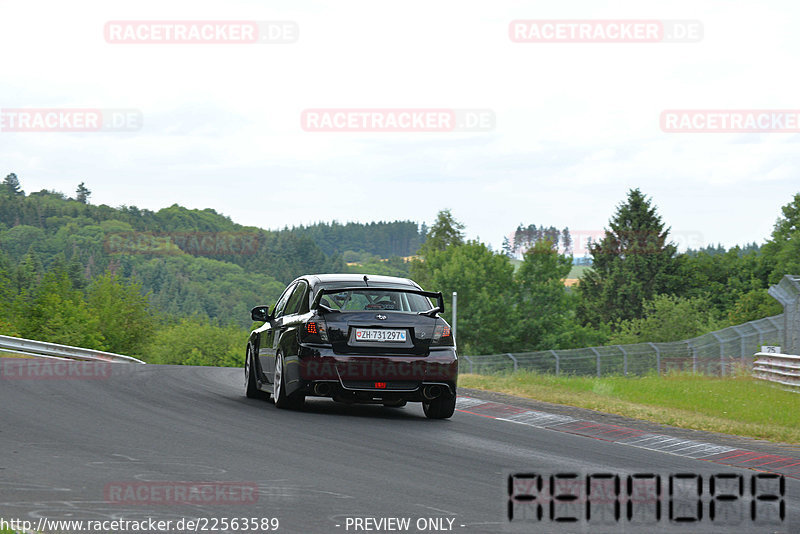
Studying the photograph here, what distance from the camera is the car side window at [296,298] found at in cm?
1280

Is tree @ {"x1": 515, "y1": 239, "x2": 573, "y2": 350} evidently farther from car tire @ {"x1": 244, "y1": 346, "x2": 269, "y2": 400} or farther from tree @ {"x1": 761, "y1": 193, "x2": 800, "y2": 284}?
car tire @ {"x1": 244, "y1": 346, "x2": 269, "y2": 400}

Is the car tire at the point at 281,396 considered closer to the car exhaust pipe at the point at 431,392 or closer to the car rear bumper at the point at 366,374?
the car rear bumper at the point at 366,374

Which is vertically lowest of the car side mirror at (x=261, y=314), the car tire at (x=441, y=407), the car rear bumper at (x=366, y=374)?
the car tire at (x=441, y=407)

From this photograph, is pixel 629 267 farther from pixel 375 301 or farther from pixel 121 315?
pixel 375 301

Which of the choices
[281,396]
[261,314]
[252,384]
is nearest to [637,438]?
[281,396]

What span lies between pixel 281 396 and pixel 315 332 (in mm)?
1370

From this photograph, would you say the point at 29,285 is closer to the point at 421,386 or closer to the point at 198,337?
the point at 198,337

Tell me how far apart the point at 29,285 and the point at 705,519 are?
126 metres

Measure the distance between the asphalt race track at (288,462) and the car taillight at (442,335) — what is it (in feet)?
3.46

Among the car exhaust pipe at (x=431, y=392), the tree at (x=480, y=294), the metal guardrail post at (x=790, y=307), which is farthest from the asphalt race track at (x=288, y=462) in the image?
the tree at (x=480, y=294)

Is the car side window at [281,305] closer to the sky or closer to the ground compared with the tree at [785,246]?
closer to the ground

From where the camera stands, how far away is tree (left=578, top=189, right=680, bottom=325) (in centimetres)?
8431

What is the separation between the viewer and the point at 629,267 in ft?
278

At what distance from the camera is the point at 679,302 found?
77.1 m
